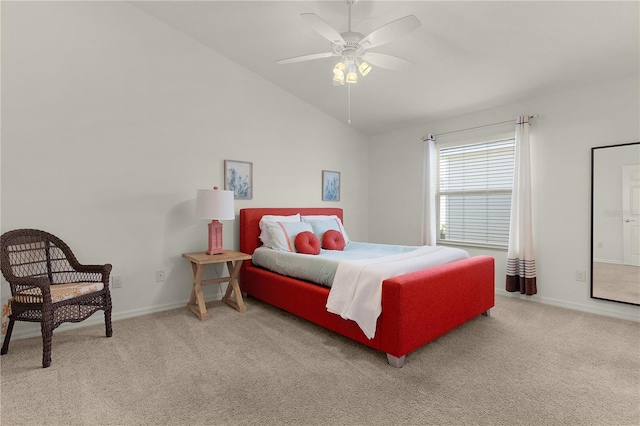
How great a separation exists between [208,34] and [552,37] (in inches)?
127

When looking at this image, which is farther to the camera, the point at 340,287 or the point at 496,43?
the point at 496,43

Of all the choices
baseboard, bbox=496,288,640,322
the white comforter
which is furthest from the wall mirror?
the white comforter

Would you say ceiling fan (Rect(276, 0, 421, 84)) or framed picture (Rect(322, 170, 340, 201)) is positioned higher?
A: ceiling fan (Rect(276, 0, 421, 84))

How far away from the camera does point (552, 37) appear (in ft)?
8.70

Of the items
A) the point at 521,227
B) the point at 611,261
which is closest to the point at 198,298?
the point at 521,227

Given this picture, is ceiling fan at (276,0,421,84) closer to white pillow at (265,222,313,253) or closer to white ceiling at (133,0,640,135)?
white ceiling at (133,0,640,135)

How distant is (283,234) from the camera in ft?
11.8

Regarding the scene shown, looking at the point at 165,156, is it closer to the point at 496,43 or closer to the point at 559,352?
the point at 496,43

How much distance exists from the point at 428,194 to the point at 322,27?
297cm

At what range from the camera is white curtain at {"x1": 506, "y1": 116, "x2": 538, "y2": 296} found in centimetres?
355

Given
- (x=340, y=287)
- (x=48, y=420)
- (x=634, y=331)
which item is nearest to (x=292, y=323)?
(x=340, y=287)

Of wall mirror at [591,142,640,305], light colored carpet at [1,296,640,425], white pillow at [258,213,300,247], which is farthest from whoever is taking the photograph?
white pillow at [258,213,300,247]

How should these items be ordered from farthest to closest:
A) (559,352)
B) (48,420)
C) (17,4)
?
(17,4)
(559,352)
(48,420)

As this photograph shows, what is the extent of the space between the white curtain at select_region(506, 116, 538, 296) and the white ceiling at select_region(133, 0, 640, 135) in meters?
0.56
